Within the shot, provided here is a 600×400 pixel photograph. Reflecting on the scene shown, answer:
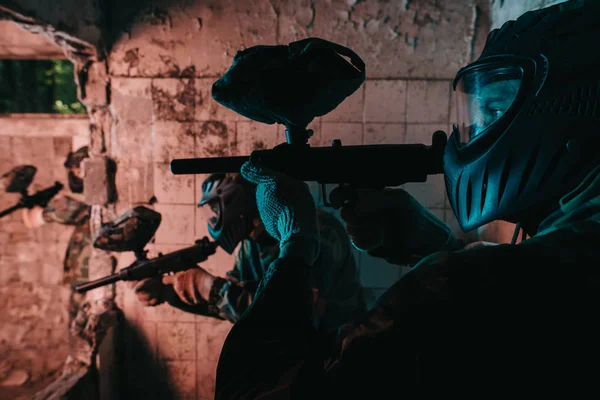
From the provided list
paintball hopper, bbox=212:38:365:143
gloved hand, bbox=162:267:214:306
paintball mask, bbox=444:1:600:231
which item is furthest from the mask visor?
gloved hand, bbox=162:267:214:306

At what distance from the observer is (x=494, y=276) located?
589mm

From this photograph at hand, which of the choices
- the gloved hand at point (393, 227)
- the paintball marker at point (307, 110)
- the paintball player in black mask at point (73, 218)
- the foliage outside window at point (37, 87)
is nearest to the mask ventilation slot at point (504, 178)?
the paintball marker at point (307, 110)

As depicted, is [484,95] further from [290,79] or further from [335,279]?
[335,279]

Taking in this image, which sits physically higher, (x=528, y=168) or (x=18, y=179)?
(x=528, y=168)

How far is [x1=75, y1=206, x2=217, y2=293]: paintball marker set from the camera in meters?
2.50

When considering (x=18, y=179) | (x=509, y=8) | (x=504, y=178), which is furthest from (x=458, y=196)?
(x=18, y=179)

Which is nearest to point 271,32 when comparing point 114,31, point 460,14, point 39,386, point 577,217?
point 114,31

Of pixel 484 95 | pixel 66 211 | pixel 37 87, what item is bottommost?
pixel 66 211

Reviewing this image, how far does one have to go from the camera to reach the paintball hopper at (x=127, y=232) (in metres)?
2.48

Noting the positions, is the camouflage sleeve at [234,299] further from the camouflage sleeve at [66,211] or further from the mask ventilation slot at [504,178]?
the camouflage sleeve at [66,211]

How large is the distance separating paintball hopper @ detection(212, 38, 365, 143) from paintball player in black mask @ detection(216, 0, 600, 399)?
34 cm

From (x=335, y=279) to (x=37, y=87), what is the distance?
7.18 metres

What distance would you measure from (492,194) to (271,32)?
2.80m

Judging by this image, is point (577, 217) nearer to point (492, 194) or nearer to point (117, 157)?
point (492, 194)
